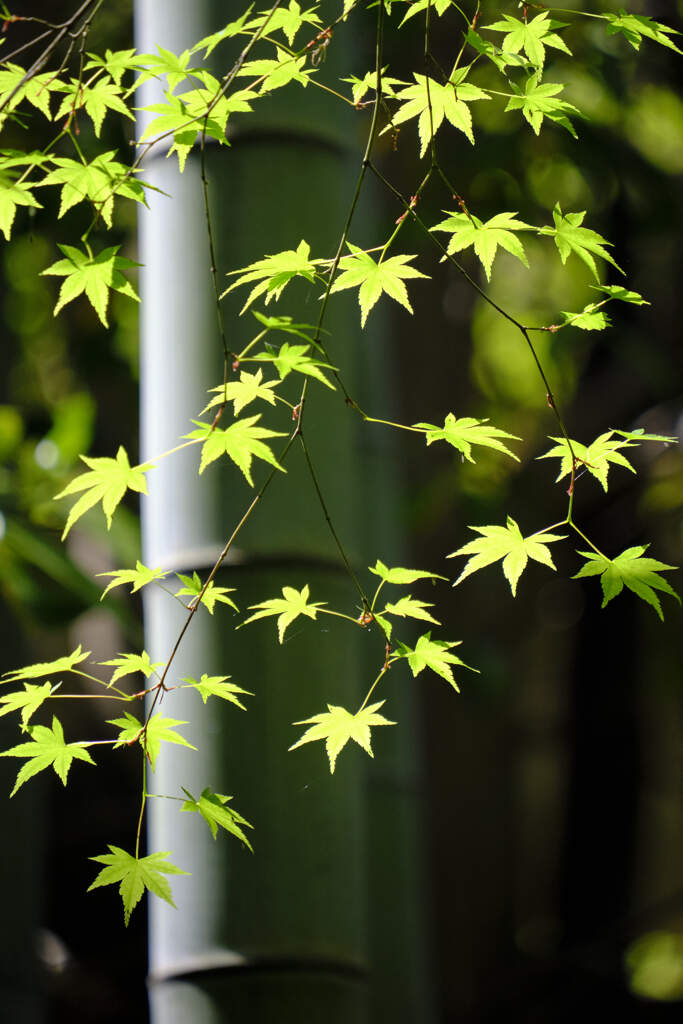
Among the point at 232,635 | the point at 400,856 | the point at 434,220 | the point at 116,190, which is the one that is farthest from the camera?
the point at 434,220

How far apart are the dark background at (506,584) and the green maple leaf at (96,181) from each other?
863 mm

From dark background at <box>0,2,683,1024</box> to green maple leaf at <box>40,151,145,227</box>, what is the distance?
86cm

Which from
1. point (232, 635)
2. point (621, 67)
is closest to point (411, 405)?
point (621, 67)

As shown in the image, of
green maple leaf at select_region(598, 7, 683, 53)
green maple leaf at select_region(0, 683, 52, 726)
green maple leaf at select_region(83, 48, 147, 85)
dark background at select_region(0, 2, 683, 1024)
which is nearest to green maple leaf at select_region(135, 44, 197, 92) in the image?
green maple leaf at select_region(83, 48, 147, 85)

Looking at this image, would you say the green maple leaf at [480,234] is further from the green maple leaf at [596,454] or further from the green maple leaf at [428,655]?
the green maple leaf at [428,655]

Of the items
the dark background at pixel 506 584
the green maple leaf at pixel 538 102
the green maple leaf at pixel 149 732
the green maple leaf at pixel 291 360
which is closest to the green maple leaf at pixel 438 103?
the green maple leaf at pixel 538 102

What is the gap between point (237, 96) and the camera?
23.5 inches

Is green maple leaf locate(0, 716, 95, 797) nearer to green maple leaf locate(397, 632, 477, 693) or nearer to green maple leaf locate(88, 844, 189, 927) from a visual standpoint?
green maple leaf locate(88, 844, 189, 927)

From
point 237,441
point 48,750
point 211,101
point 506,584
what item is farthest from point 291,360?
point 506,584

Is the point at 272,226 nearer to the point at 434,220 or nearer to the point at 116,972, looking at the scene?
the point at 434,220

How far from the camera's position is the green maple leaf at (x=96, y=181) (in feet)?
1.85

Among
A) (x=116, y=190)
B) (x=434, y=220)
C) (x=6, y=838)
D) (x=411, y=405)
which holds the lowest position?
(x=6, y=838)

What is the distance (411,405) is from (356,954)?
1.78 m

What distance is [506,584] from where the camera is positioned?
99.0 inches
